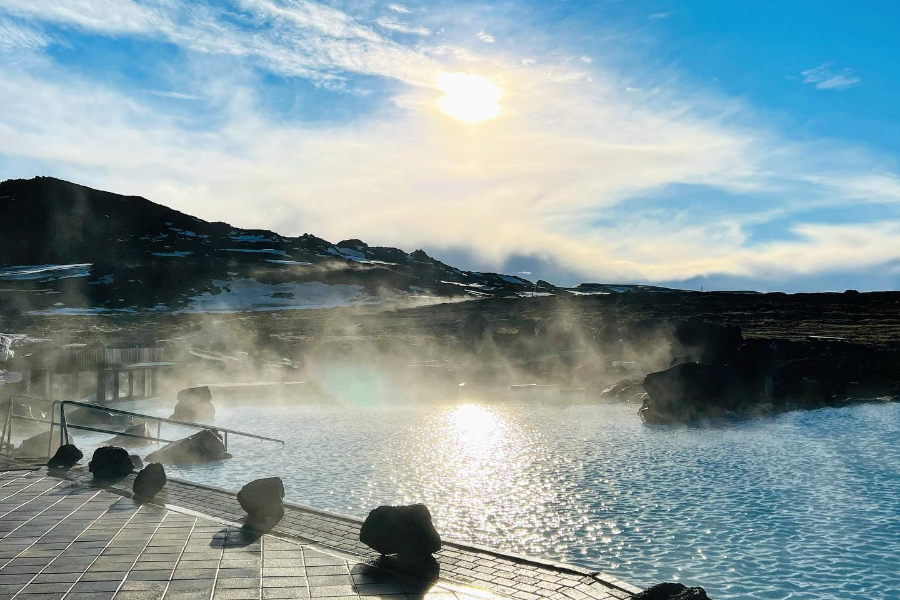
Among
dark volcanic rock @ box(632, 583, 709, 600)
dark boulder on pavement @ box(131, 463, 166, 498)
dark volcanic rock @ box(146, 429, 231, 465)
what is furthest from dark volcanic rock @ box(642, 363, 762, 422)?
dark volcanic rock @ box(632, 583, 709, 600)

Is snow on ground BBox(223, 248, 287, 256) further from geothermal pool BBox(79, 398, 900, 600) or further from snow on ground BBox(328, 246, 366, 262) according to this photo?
geothermal pool BBox(79, 398, 900, 600)

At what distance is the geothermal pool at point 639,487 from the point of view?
11.6 meters

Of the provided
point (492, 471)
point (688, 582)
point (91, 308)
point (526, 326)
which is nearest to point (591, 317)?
point (526, 326)

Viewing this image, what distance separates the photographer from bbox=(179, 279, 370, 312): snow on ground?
103938 mm

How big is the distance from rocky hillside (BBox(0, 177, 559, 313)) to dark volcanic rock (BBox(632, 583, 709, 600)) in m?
95.9

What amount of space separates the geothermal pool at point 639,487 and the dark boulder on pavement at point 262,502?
363 cm

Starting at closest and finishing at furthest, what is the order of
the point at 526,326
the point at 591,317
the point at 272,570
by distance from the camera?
the point at 272,570, the point at 526,326, the point at 591,317

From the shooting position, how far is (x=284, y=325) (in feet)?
272

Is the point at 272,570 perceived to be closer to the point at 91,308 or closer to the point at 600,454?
the point at 600,454

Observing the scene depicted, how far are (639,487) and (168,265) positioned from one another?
114 m

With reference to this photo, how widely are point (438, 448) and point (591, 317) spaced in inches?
2651

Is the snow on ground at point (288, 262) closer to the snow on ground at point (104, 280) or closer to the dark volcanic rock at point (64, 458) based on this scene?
the snow on ground at point (104, 280)

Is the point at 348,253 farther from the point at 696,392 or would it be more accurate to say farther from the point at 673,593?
the point at 673,593

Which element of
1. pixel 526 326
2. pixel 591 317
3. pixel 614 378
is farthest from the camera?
pixel 591 317
